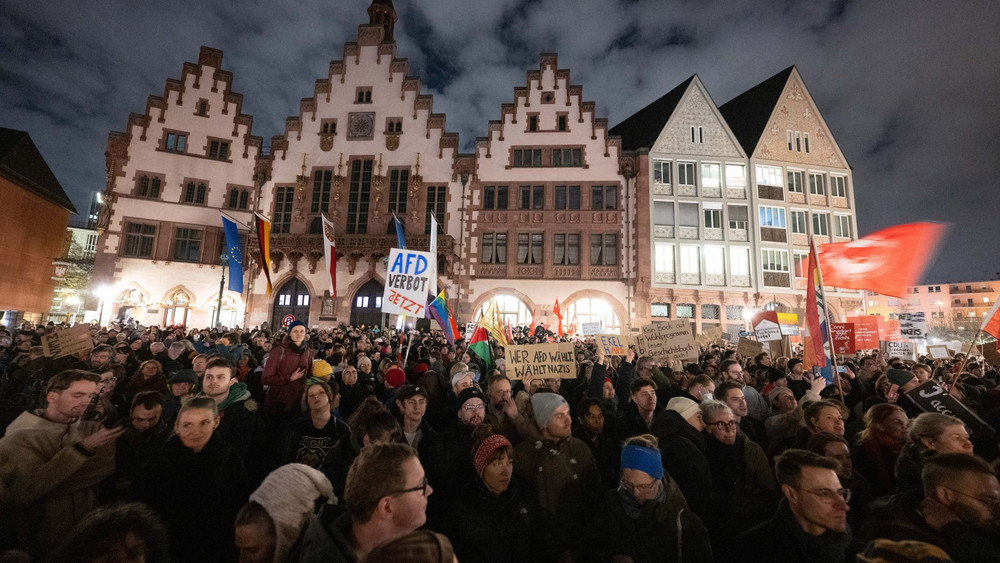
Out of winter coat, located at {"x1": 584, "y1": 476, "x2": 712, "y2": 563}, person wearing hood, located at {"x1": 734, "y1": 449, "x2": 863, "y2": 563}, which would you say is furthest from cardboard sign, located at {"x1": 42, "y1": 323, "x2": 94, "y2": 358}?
person wearing hood, located at {"x1": 734, "y1": 449, "x2": 863, "y2": 563}

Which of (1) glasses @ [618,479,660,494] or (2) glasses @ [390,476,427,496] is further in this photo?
(1) glasses @ [618,479,660,494]

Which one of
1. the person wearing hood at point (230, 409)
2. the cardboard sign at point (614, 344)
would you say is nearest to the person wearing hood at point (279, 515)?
the person wearing hood at point (230, 409)

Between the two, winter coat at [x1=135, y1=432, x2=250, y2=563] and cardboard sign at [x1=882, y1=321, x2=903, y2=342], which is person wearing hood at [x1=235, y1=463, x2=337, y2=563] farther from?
cardboard sign at [x1=882, y1=321, x2=903, y2=342]

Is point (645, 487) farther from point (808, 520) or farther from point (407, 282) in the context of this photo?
point (407, 282)

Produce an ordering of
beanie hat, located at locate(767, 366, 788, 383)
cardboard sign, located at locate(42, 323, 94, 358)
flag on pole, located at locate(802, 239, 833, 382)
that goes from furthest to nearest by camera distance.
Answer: beanie hat, located at locate(767, 366, 788, 383) → cardboard sign, located at locate(42, 323, 94, 358) → flag on pole, located at locate(802, 239, 833, 382)

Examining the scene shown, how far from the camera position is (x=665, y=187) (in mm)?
26141

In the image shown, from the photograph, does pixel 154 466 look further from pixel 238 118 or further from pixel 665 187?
pixel 238 118

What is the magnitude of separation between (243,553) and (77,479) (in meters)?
1.43

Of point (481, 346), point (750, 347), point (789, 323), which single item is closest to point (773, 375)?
point (750, 347)

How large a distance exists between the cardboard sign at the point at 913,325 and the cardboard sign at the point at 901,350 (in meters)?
0.36

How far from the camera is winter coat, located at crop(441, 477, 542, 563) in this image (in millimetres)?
2844

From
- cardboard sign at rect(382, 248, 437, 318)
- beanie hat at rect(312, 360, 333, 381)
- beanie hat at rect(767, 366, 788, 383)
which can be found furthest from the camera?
cardboard sign at rect(382, 248, 437, 318)

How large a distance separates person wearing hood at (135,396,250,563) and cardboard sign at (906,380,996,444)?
613 centimetres

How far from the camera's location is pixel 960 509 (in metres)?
2.22
